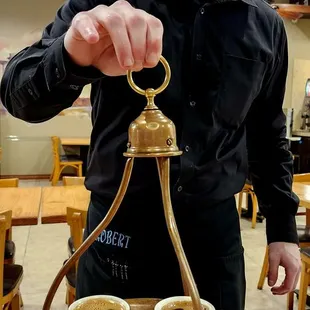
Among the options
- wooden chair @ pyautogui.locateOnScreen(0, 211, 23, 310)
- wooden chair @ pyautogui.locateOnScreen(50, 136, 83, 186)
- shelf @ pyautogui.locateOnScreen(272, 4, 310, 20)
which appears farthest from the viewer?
shelf @ pyautogui.locateOnScreen(272, 4, 310, 20)

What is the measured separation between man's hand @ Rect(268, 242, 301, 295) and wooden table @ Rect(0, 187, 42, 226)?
1.41 meters

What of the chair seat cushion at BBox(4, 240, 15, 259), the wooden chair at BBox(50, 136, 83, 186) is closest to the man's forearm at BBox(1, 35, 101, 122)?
the chair seat cushion at BBox(4, 240, 15, 259)

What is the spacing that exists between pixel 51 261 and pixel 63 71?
10.4ft

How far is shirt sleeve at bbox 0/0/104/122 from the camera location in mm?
584

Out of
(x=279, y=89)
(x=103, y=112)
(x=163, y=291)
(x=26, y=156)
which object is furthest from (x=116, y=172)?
(x=26, y=156)

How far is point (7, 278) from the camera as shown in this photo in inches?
85.0

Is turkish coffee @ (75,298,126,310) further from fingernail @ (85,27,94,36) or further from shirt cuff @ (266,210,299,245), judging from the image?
shirt cuff @ (266,210,299,245)

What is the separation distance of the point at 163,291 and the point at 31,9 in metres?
7.06

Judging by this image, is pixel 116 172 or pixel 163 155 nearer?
pixel 163 155

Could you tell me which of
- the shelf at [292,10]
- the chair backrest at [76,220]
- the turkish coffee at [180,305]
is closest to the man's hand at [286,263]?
the turkish coffee at [180,305]

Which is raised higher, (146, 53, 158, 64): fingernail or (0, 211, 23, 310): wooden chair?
(146, 53, 158, 64): fingernail

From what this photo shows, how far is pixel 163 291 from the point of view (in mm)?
849

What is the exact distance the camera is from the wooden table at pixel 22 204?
6.98ft

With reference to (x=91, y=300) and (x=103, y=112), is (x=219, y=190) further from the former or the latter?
(x=91, y=300)
